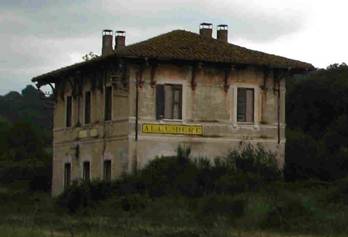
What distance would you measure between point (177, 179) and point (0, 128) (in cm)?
6811

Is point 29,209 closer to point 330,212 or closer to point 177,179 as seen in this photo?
point 177,179

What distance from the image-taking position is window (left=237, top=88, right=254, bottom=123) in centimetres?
5003

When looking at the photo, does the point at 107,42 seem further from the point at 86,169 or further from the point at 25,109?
the point at 25,109

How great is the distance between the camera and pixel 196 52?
1938 inches

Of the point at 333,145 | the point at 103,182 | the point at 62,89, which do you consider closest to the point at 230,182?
the point at 103,182

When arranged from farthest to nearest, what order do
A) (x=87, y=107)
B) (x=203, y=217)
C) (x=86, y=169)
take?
(x=87, y=107) < (x=86, y=169) < (x=203, y=217)

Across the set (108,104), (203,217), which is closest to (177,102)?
(108,104)

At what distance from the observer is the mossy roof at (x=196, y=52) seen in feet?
157

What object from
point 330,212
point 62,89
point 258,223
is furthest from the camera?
point 62,89

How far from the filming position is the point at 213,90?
49375 mm

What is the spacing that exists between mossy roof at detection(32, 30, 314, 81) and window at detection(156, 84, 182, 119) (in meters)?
1.47

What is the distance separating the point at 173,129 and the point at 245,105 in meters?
3.90

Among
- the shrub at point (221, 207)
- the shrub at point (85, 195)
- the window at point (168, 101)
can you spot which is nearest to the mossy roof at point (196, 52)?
the window at point (168, 101)

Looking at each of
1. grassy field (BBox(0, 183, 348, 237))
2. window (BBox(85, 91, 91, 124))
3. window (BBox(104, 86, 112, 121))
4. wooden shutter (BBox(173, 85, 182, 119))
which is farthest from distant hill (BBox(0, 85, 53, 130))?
grassy field (BBox(0, 183, 348, 237))
